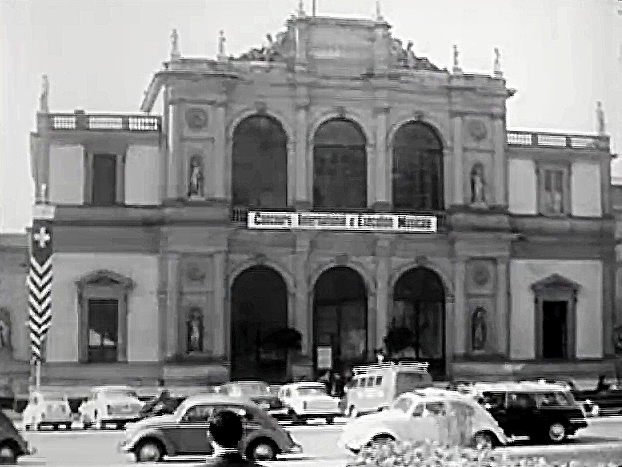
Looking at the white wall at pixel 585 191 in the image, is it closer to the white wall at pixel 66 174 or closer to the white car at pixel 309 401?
the white car at pixel 309 401

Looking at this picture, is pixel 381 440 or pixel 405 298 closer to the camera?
pixel 381 440

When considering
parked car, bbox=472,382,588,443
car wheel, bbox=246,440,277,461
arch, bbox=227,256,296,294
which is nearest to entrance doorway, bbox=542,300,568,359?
parked car, bbox=472,382,588,443

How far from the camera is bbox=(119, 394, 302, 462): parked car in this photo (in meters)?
6.61

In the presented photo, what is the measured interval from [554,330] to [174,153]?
250cm

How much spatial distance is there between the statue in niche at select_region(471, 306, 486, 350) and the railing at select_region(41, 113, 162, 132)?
2225 millimetres

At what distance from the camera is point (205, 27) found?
7109 millimetres

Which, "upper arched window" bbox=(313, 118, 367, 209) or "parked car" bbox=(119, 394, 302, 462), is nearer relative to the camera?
"parked car" bbox=(119, 394, 302, 462)

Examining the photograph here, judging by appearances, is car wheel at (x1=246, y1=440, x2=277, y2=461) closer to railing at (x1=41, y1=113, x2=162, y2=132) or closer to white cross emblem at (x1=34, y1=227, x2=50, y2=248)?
white cross emblem at (x1=34, y1=227, x2=50, y2=248)

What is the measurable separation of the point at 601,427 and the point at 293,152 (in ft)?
7.96

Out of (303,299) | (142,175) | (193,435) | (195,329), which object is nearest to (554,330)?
(303,299)

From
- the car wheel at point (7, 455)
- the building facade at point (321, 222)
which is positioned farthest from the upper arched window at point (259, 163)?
the car wheel at point (7, 455)

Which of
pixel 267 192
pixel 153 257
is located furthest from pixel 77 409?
pixel 267 192

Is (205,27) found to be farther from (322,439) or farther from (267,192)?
(322,439)

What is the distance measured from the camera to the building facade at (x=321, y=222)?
695 centimetres
